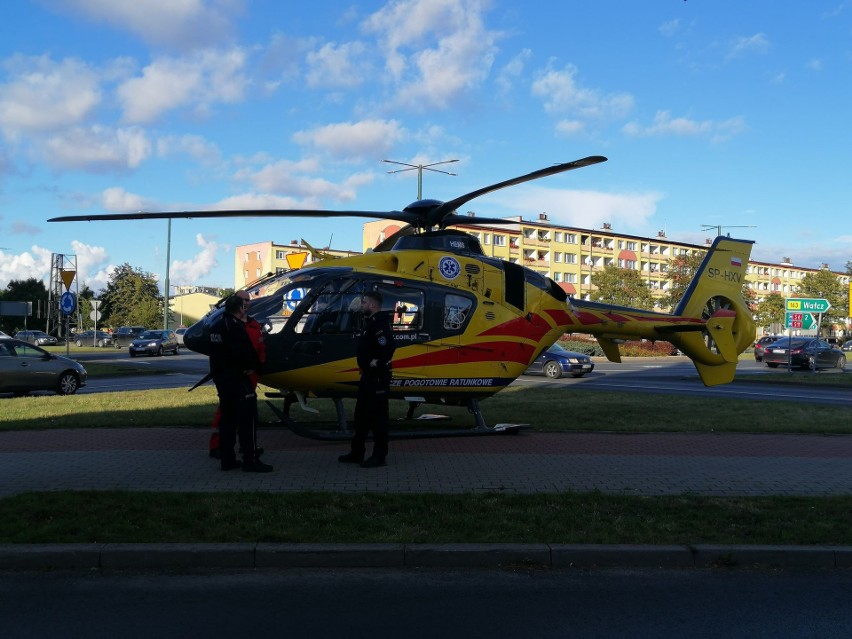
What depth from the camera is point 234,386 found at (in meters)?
8.42

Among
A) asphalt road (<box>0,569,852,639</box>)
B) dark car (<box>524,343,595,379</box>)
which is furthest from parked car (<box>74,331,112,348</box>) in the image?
asphalt road (<box>0,569,852,639</box>)

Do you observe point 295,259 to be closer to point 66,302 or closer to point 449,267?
point 449,267

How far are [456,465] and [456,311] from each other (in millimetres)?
2734

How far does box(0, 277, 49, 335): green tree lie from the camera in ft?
305

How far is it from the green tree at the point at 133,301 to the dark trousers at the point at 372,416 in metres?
81.3

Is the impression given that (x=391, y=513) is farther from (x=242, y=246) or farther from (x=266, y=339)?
(x=242, y=246)

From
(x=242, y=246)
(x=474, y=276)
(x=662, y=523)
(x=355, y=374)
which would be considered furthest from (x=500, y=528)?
(x=242, y=246)

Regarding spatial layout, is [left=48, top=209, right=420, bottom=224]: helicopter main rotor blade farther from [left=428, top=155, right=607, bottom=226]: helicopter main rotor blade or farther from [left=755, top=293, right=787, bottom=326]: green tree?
[left=755, top=293, right=787, bottom=326]: green tree

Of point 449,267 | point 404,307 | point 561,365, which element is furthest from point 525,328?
point 561,365

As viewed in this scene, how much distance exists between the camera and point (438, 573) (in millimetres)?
5473

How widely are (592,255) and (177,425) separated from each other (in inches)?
4004

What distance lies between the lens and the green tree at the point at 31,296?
305 ft

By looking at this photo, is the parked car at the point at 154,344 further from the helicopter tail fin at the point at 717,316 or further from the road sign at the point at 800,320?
the helicopter tail fin at the point at 717,316

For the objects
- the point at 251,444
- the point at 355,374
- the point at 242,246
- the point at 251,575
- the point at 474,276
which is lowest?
the point at 251,575
